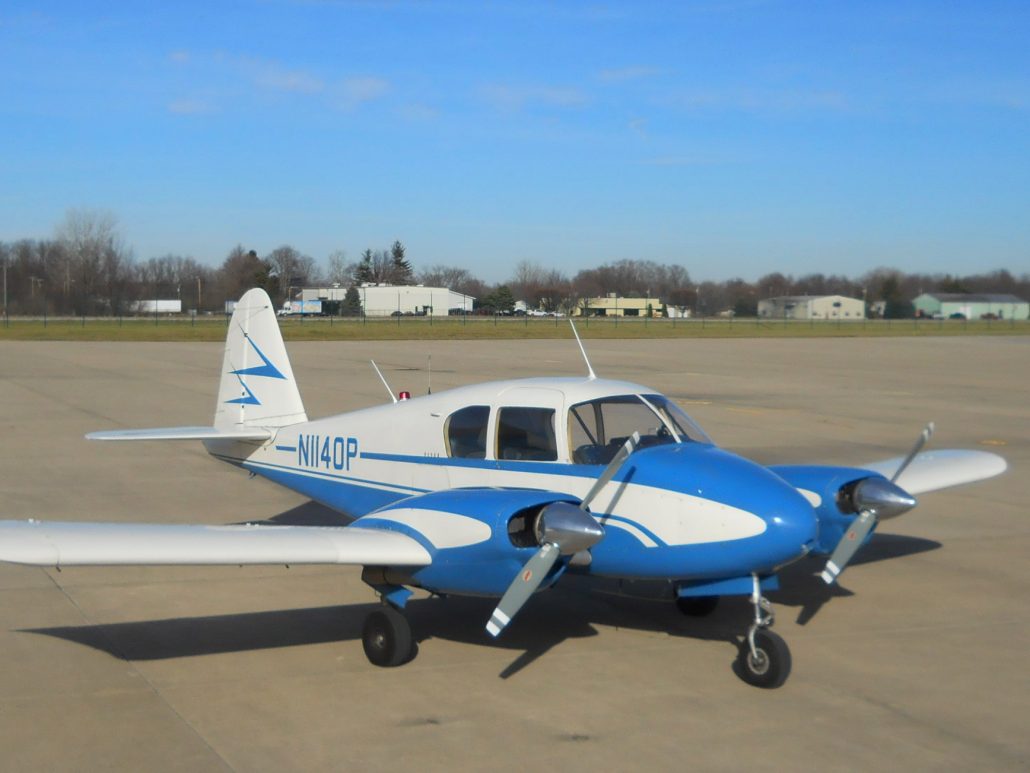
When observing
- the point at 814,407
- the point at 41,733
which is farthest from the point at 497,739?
the point at 814,407

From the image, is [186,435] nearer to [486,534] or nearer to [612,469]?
[486,534]

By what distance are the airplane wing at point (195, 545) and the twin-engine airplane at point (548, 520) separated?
1 cm

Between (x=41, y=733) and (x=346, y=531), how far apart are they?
2249mm

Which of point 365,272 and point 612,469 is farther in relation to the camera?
point 365,272

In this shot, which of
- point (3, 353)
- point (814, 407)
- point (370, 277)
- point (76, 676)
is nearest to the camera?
point (76, 676)

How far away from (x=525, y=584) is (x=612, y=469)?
932 mm

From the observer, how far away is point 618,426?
26.9ft

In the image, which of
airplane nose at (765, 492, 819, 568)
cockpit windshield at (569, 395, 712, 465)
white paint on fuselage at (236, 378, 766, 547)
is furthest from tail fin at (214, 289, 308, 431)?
airplane nose at (765, 492, 819, 568)

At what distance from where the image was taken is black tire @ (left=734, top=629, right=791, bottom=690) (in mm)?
7301

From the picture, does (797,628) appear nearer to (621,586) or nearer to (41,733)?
(621,586)

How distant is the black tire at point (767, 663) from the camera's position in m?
7.30

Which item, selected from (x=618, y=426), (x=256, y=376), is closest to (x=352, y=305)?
(x=256, y=376)

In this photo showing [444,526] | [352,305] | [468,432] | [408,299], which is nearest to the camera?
[444,526]

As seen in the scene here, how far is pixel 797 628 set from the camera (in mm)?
8828
